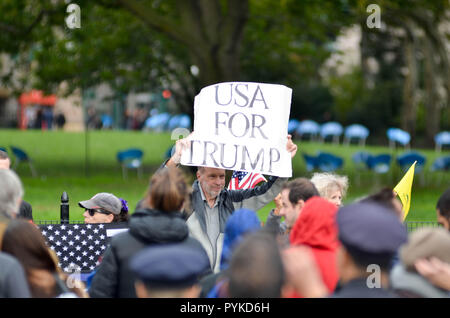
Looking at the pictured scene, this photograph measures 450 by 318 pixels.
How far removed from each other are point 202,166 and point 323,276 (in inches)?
87.2

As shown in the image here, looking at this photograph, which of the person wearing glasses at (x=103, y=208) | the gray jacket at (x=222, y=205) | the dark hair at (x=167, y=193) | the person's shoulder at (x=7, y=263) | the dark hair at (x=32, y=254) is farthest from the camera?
the person wearing glasses at (x=103, y=208)

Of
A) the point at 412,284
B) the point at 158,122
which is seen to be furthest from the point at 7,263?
the point at 158,122

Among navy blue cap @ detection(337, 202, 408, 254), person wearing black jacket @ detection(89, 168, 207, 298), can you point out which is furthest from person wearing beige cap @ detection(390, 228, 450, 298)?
person wearing black jacket @ detection(89, 168, 207, 298)

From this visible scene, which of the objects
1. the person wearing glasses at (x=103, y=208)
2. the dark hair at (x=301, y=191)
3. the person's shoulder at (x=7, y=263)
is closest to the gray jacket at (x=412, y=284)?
the dark hair at (x=301, y=191)

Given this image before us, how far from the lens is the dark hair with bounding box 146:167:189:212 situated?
4461 mm

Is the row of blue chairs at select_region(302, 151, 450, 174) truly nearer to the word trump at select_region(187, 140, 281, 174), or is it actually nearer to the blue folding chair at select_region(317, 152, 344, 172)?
the blue folding chair at select_region(317, 152, 344, 172)

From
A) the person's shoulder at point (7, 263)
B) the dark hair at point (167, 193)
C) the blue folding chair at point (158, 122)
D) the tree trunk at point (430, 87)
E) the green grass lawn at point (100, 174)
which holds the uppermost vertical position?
the tree trunk at point (430, 87)

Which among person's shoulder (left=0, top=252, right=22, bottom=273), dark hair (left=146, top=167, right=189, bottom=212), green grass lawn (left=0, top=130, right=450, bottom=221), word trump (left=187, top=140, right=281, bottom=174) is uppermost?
word trump (left=187, top=140, right=281, bottom=174)

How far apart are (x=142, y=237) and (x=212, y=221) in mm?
1762

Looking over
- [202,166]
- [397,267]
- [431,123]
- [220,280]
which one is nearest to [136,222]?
[220,280]

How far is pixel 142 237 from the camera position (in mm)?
4344

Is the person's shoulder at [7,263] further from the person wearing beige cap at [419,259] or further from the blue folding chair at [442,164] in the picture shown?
the blue folding chair at [442,164]

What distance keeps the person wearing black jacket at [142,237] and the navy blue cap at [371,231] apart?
1018 mm

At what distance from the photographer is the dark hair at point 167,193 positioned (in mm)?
4461
